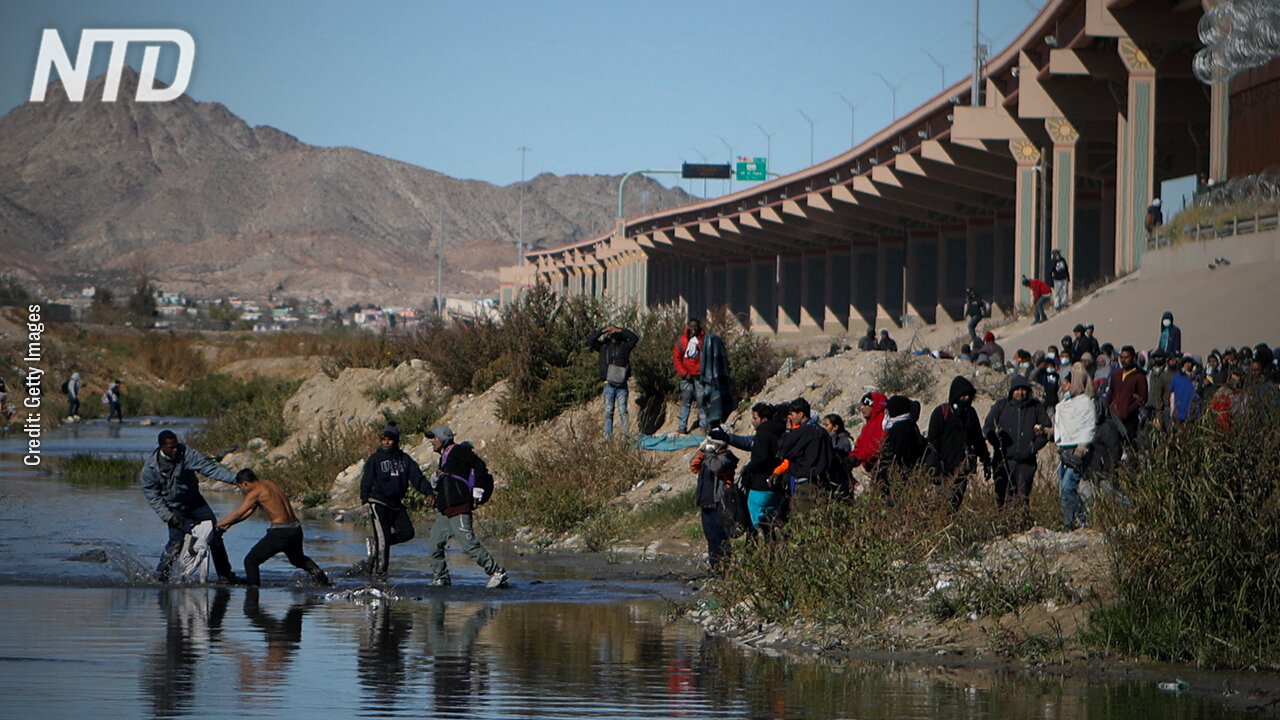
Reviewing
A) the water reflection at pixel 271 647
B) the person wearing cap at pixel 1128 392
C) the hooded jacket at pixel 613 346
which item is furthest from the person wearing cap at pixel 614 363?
the water reflection at pixel 271 647

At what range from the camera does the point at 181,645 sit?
12.0m

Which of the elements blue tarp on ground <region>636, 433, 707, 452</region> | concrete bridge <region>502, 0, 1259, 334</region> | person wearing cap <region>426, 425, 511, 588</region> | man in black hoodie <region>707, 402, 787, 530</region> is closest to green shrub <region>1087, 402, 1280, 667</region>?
man in black hoodie <region>707, 402, 787, 530</region>

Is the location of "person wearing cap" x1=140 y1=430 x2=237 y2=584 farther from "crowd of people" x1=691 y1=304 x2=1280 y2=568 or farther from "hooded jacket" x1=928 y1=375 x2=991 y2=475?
"hooded jacket" x1=928 y1=375 x2=991 y2=475

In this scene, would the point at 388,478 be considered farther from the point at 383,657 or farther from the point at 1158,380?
the point at 1158,380

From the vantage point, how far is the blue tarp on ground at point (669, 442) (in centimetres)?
2427

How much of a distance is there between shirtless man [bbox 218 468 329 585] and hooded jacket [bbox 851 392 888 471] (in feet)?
17.3

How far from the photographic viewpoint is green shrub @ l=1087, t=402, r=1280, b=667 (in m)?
10.8

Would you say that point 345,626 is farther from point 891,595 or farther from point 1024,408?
point 1024,408

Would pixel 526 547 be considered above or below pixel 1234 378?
below

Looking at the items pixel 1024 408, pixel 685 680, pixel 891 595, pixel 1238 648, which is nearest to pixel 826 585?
pixel 891 595

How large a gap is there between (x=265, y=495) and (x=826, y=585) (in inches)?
236

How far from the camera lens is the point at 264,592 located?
51.6ft

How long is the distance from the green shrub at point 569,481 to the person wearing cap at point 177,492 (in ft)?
20.7

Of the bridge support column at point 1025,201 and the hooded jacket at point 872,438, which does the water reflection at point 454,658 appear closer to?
the hooded jacket at point 872,438
